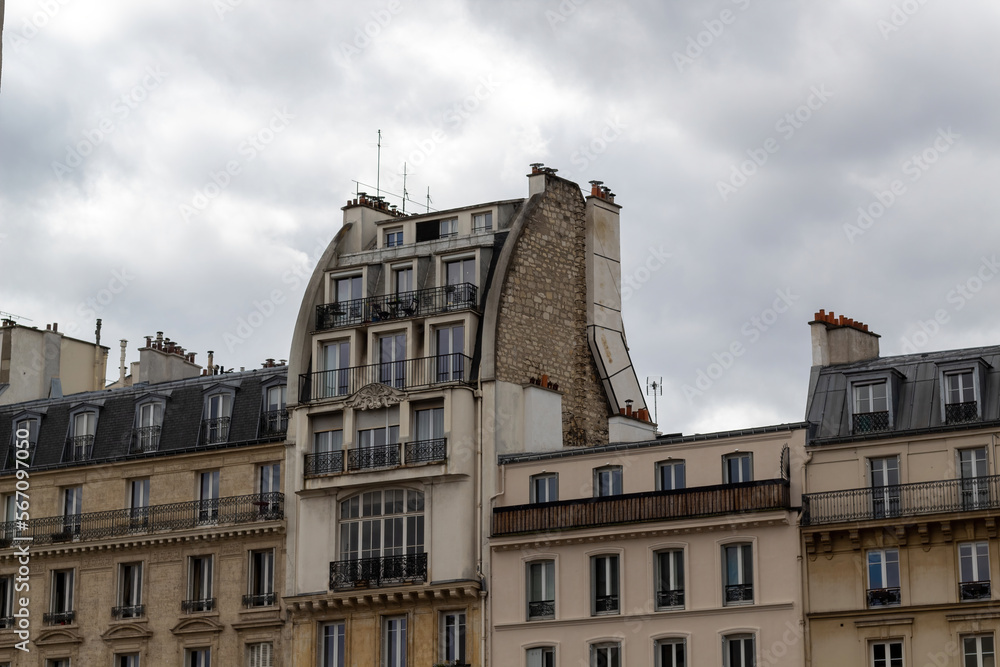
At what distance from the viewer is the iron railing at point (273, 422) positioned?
5500 cm

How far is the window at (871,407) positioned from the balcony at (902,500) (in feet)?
5.99

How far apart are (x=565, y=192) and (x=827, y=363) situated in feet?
38.7

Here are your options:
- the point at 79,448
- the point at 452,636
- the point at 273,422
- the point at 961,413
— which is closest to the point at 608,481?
the point at 452,636

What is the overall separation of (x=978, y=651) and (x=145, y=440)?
27680mm

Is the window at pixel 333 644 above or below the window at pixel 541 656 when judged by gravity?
above

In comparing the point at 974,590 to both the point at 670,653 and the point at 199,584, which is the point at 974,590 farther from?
the point at 199,584

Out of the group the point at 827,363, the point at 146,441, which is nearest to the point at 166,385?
the point at 146,441

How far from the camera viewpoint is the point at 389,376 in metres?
53.4

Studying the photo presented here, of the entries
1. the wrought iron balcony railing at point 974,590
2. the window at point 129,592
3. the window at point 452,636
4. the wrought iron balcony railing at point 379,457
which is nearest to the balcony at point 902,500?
the wrought iron balcony railing at point 974,590

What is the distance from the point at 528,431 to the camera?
171 ft

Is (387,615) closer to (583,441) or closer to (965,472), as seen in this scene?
(583,441)

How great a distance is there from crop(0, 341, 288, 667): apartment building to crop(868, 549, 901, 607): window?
59.8 feet

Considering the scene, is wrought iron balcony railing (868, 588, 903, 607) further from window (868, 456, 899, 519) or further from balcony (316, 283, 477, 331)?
balcony (316, 283, 477, 331)

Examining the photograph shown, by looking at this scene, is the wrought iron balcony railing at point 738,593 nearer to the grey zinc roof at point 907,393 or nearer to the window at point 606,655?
the window at point 606,655
